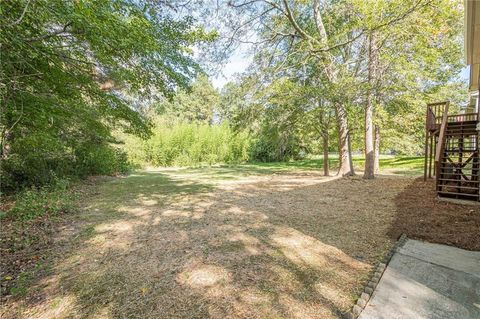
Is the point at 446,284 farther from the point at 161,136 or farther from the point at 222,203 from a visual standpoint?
the point at 161,136

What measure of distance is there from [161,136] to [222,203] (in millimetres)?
12217

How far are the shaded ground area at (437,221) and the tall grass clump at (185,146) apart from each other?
10.9 meters

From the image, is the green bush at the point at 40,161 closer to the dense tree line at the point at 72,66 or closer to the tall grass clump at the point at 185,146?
the dense tree line at the point at 72,66

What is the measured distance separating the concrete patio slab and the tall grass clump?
1282 centimetres

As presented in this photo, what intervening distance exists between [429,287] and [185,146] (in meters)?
16.3

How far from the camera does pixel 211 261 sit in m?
2.69

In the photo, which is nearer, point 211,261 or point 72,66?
point 211,261

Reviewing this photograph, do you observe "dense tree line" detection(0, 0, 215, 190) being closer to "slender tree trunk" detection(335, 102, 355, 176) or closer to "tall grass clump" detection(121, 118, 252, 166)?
"slender tree trunk" detection(335, 102, 355, 176)

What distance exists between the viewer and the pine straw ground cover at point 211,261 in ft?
6.45

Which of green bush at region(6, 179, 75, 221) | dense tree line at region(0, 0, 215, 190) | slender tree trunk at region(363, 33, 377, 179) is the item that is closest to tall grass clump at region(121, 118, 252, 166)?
slender tree trunk at region(363, 33, 377, 179)

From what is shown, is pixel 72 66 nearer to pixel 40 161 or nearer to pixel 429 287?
pixel 40 161

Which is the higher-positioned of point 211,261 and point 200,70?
point 200,70

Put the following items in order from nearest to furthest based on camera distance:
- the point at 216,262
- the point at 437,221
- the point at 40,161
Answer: the point at 216,262 → the point at 437,221 → the point at 40,161

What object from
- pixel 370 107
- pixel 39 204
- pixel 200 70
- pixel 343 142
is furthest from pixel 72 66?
pixel 343 142
